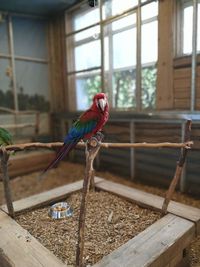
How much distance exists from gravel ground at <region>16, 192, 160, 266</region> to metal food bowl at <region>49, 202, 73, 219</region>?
1.5 inches

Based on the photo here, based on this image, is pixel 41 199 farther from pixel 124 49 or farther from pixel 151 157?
pixel 124 49

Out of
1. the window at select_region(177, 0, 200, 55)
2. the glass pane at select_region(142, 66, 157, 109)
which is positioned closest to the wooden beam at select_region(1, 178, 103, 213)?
the glass pane at select_region(142, 66, 157, 109)

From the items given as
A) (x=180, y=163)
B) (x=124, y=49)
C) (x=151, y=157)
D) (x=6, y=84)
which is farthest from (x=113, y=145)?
(x=6, y=84)

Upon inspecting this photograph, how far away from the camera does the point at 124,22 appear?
3.08 meters

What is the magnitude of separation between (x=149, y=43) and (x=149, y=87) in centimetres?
58

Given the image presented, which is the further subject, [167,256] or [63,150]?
[63,150]

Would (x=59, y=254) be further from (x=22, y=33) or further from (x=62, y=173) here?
(x=22, y=33)

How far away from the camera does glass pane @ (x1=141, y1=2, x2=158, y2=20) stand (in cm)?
272

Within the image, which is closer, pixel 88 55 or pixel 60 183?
pixel 60 183

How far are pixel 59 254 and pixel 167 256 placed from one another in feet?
2.09

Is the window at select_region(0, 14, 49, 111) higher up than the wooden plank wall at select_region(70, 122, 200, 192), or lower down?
higher up

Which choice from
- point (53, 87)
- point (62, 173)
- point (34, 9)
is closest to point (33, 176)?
point (62, 173)

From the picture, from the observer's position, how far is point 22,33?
4.18m

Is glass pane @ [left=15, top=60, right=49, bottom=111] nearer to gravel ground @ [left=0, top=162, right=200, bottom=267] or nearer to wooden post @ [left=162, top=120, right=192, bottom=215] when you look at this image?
gravel ground @ [left=0, top=162, right=200, bottom=267]
